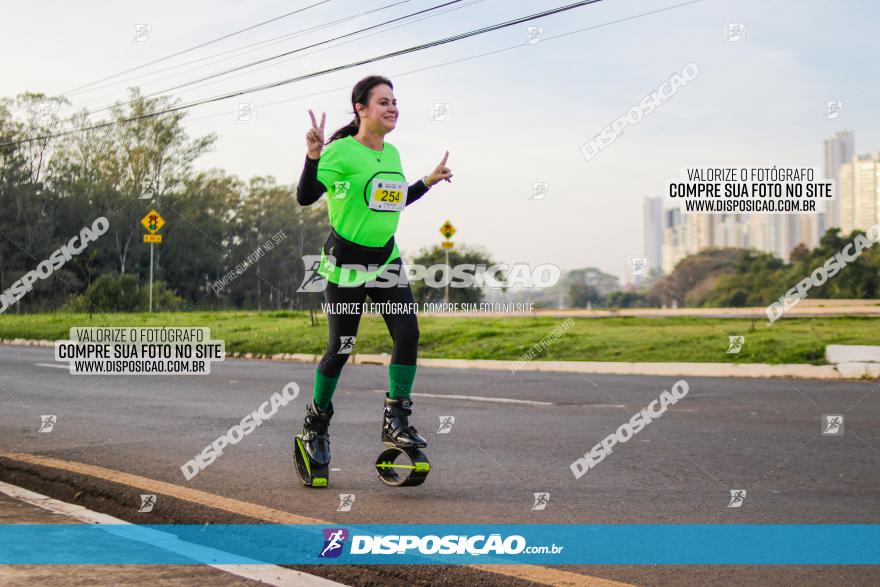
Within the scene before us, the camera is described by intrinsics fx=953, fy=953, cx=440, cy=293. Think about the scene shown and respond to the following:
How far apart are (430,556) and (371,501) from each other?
3.75 feet

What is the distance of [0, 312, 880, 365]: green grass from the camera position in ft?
53.7

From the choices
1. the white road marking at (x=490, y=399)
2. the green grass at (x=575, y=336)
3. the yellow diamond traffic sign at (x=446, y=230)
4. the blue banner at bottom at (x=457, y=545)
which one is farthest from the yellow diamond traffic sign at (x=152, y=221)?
the blue banner at bottom at (x=457, y=545)

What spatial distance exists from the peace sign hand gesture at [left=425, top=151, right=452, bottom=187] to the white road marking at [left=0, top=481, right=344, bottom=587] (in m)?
2.19

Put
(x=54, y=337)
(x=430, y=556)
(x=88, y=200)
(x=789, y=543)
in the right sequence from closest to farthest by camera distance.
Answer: (x=430, y=556), (x=789, y=543), (x=54, y=337), (x=88, y=200)

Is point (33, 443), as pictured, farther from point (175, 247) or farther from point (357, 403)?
point (175, 247)

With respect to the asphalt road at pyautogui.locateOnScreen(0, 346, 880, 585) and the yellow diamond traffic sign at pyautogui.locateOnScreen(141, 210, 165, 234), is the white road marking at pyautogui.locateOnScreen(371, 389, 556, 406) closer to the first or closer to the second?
the asphalt road at pyautogui.locateOnScreen(0, 346, 880, 585)

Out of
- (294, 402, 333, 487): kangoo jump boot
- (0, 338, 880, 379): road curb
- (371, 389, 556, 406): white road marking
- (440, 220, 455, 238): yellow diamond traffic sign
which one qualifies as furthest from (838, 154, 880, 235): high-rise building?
(294, 402, 333, 487): kangoo jump boot

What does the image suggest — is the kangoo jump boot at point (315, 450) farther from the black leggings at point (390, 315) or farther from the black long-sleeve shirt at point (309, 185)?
the black long-sleeve shirt at point (309, 185)

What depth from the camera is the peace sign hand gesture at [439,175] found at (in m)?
5.04

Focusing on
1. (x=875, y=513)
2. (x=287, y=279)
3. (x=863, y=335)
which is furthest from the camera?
(x=287, y=279)

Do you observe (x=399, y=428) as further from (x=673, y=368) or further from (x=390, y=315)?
(x=673, y=368)

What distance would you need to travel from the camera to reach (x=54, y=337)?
88.0 ft

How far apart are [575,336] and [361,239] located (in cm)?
1517

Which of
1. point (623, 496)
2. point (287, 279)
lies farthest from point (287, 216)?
point (623, 496)
